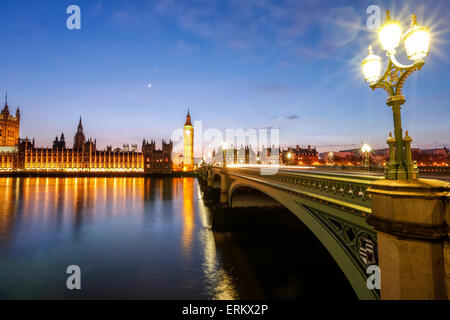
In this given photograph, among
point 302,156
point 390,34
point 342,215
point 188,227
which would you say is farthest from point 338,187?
point 302,156

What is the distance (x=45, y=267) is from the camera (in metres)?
17.1

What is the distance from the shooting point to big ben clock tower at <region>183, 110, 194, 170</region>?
150000 millimetres

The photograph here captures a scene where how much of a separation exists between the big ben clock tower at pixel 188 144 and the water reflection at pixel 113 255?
113596 millimetres

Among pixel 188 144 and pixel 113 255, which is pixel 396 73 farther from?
pixel 188 144

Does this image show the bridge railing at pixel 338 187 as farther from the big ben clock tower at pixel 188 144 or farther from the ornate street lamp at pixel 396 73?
the big ben clock tower at pixel 188 144

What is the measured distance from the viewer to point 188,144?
15900 cm

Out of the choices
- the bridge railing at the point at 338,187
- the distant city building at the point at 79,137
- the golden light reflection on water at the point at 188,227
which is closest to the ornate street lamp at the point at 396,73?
the bridge railing at the point at 338,187

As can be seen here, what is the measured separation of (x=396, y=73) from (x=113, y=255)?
2166 centimetres

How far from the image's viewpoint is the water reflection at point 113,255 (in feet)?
46.2

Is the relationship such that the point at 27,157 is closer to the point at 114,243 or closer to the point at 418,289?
the point at 114,243

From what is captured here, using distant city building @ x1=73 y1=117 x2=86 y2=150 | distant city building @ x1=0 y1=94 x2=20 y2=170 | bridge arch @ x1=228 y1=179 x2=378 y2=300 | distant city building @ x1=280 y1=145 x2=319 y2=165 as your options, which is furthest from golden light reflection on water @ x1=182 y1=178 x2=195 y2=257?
distant city building @ x1=73 y1=117 x2=86 y2=150

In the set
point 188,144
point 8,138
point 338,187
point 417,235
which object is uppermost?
point 8,138

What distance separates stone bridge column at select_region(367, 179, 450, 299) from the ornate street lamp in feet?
1.10
